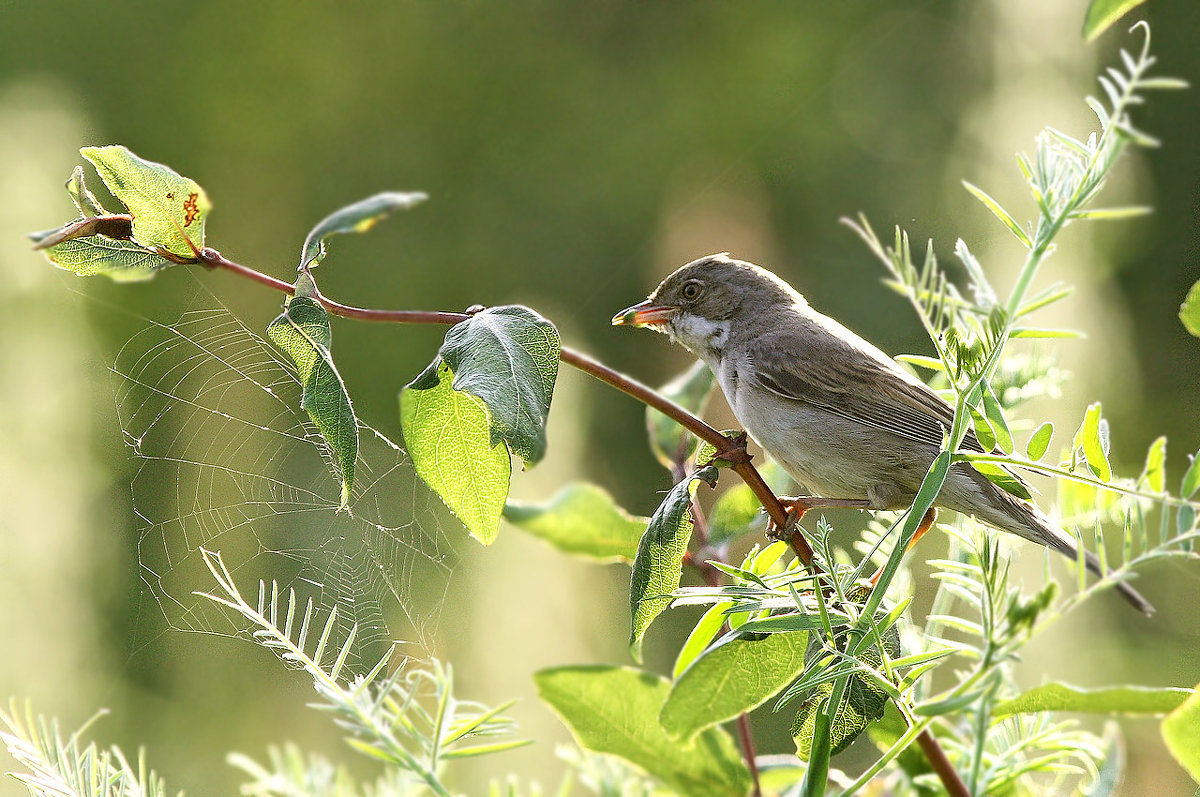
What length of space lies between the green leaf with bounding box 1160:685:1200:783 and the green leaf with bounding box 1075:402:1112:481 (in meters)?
0.08

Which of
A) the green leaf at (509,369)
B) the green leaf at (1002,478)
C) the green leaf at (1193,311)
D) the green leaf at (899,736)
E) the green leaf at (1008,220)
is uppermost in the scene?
the green leaf at (1008,220)

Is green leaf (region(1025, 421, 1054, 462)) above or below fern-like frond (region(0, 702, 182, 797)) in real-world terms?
above

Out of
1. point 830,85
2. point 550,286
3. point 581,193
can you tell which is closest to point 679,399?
point 550,286

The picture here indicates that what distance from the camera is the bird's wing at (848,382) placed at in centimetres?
104

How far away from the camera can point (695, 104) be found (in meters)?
1.92

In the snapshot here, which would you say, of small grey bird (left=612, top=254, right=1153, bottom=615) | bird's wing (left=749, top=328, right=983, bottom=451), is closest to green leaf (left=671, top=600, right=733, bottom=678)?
small grey bird (left=612, top=254, right=1153, bottom=615)

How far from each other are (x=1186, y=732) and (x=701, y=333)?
880mm

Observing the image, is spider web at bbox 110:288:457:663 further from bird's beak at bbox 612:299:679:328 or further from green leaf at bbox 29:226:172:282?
bird's beak at bbox 612:299:679:328

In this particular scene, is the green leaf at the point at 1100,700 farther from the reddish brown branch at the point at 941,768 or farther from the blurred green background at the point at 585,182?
the blurred green background at the point at 585,182

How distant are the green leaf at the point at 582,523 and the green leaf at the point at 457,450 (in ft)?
0.47

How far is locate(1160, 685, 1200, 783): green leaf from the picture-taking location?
292mm

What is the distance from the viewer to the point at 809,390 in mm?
1085

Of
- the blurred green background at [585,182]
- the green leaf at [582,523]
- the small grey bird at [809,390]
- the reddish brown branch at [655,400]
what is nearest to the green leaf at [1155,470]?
the reddish brown branch at [655,400]

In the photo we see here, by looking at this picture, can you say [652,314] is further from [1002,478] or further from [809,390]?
[1002,478]
